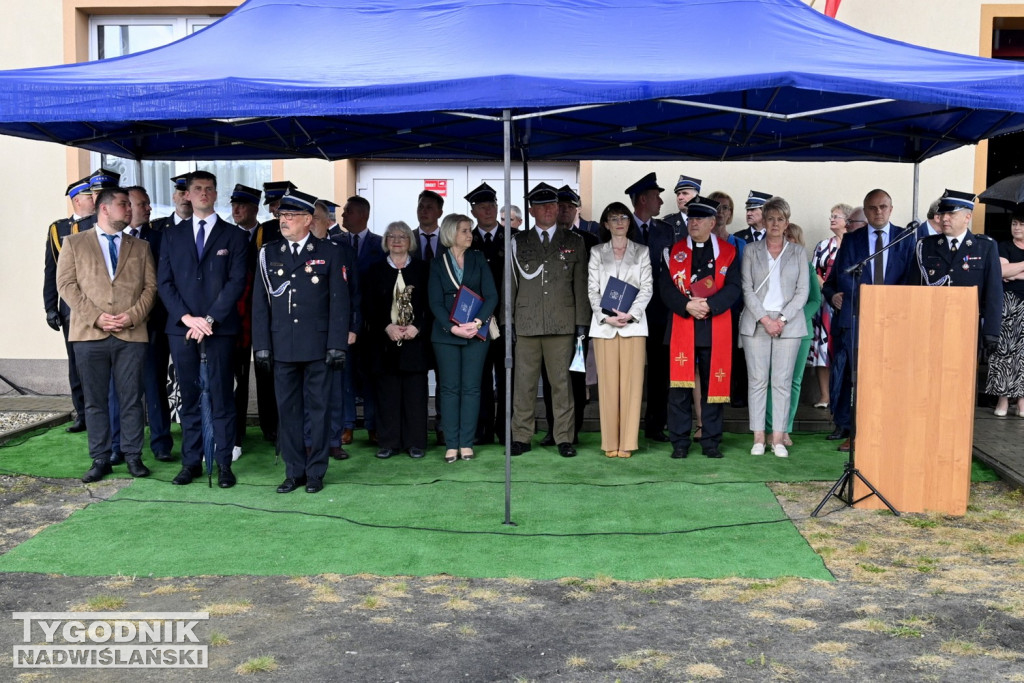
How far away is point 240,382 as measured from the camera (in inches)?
283

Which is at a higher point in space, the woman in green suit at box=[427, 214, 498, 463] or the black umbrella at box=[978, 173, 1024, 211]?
the black umbrella at box=[978, 173, 1024, 211]

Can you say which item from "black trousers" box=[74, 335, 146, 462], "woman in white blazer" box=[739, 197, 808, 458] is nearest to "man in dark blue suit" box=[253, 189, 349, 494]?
"black trousers" box=[74, 335, 146, 462]

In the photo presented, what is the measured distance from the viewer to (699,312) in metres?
6.96

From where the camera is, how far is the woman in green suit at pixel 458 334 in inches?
273

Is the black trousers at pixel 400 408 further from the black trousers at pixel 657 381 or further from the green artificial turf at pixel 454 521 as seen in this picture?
the black trousers at pixel 657 381

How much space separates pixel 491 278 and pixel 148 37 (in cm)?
458

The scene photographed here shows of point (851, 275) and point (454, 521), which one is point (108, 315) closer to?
point (454, 521)

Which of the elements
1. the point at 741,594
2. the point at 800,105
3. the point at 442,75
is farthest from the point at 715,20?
the point at 741,594

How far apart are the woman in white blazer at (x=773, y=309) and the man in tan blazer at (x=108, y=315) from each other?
3.77 metres

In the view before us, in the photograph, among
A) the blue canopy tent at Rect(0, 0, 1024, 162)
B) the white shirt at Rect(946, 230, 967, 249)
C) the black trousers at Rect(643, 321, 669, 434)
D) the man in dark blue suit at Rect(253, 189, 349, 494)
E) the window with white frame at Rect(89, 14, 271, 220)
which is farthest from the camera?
the window with white frame at Rect(89, 14, 271, 220)

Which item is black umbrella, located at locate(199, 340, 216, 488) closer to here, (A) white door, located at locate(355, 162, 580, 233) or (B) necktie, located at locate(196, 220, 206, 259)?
(B) necktie, located at locate(196, 220, 206, 259)

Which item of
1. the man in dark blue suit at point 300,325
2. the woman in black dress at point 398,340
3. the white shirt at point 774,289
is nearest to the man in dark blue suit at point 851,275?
the white shirt at point 774,289

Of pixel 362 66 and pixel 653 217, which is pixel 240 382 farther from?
pixel 653 217

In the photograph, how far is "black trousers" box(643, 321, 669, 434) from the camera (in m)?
7.45
